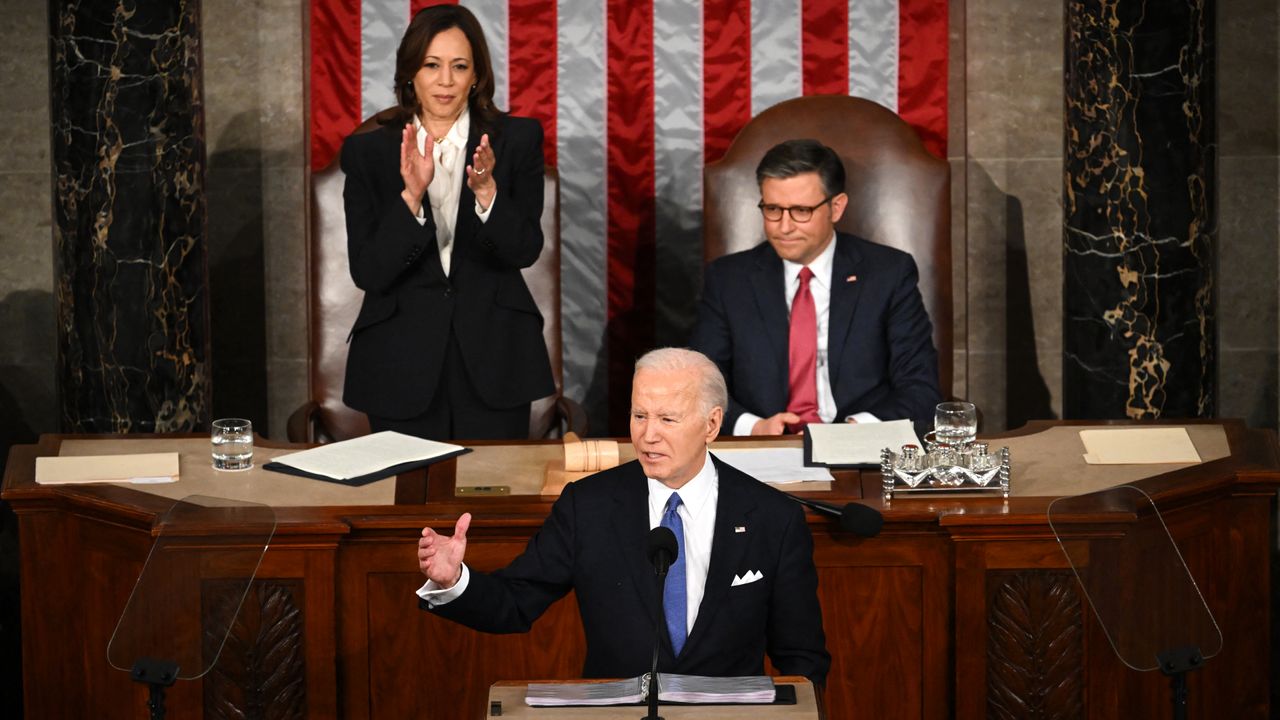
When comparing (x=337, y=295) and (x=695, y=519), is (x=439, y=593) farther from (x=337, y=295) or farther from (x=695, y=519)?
(x=337, y=295)

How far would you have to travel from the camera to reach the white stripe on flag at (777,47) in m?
5.61

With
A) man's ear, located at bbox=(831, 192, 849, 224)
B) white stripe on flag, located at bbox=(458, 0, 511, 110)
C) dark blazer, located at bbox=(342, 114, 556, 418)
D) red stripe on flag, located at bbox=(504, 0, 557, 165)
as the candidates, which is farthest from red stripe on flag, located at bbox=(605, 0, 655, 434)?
dark blazer, located at bbox=(342, 114, 556, 418)

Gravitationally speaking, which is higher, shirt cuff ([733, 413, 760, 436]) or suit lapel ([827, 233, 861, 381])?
suit lapel ([827, 233, 861, 381])

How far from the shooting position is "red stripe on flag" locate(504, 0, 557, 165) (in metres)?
5.60

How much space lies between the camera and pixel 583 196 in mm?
5691

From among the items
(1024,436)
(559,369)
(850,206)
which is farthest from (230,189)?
(1024,436)

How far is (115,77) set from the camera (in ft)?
16.8

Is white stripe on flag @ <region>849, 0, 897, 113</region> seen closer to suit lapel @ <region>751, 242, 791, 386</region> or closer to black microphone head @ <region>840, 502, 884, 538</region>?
suit lapel @ <region>751, 242, 791, 386</region>

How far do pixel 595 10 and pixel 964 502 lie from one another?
269cm

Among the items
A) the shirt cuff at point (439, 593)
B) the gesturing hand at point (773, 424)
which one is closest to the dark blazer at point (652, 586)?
the shirt cuff at point (439, 593)

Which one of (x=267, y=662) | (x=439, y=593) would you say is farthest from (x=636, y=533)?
(x=267, y=662)

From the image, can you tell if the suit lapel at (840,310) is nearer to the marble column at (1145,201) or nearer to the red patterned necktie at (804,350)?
the red patterned necktie at (804,350)

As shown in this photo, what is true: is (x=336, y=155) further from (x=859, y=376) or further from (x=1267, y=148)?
(x=1267, y=148)

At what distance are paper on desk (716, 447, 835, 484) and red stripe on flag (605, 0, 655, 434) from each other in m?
1.82
